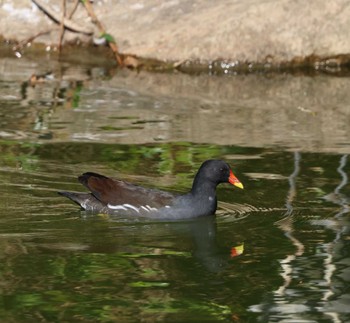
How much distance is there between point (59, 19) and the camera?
1869cm

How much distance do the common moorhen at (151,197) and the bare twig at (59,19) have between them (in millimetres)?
8202

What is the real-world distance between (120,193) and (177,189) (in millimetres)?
855

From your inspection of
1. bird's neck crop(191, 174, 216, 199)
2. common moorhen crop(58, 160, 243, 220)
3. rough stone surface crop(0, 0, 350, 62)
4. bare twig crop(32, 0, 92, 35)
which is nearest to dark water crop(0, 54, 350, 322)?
common moorhen crop(58, 160, 243, 220)

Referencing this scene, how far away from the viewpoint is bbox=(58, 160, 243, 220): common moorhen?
1032cm

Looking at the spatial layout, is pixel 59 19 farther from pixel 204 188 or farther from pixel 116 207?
pixel 204 188

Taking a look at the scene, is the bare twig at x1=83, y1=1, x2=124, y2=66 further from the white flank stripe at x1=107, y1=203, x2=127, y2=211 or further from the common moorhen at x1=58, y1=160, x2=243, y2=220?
the white flank stripe at x1=107, y1=203, x2=127, y2=211

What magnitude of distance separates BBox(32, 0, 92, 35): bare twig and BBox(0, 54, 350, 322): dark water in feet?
5.22

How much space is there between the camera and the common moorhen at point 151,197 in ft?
33.9

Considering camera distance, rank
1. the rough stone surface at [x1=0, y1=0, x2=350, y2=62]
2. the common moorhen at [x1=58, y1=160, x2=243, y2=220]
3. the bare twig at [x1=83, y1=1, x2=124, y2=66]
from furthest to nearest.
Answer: the bare twig at [x1=83, y1=1, x2=124, y2=66] < the rough stone surface at [x1=0, y1=0, x2=350, y2=62] < the common moorhen at [x1=58, y1=160, x2=243, y2=220]

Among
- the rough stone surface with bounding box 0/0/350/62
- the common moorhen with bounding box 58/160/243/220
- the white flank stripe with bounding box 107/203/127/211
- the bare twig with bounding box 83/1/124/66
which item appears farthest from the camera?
the bare twig with bounding box 83/1/124/66

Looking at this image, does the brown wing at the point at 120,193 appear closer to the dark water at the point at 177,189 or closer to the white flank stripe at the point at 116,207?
the white flank stripe at the point at 116,207

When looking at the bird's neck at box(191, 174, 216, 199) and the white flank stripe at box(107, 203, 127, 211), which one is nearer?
the bird's neck at box(191, 174, 216, 199)

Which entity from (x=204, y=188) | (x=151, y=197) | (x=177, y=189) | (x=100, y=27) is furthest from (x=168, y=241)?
(x=100, y=27)

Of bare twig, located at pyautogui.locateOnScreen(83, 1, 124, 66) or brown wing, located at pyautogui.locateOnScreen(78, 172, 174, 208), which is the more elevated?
bare twig, located at pyautogui.locateOnScreen(83, 1, 124, 66)
